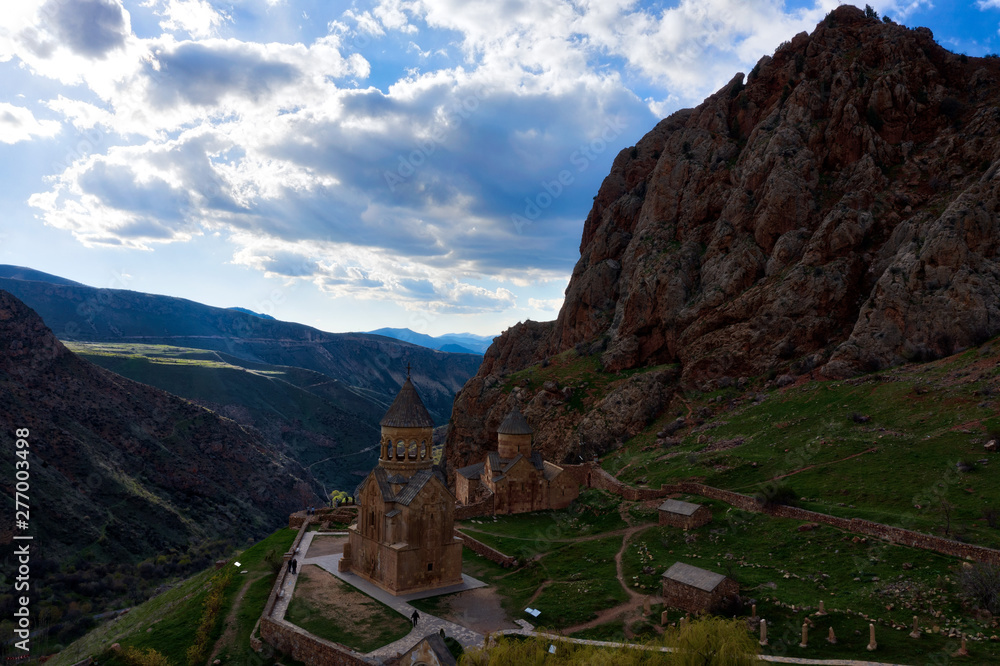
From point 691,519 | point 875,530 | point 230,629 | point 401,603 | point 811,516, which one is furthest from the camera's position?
point 691,519

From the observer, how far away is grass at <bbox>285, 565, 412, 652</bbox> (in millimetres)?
20953

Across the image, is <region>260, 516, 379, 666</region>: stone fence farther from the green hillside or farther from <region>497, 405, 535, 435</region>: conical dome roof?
the green hillside

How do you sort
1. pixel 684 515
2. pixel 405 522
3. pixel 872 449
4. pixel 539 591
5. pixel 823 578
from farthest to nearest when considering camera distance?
1. pixel 872 449
2. pixel 684 515
3. pixel 405 522
4. pixel 539 591
5. pixel 823 578

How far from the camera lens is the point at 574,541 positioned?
102 feet

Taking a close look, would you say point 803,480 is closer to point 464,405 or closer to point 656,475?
point 656,475

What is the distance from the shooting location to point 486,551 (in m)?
30.9

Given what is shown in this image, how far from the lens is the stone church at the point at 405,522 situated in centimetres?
2583

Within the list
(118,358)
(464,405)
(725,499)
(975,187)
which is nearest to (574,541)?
(725,499)

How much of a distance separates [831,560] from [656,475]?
16.5 m

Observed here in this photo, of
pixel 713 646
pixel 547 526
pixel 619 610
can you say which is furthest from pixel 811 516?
pixel 547 526

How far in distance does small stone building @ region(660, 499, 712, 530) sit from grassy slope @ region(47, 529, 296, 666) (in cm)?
1999

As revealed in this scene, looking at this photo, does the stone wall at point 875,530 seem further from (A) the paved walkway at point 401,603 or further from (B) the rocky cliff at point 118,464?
(B) the rocky cliff at point 118,464

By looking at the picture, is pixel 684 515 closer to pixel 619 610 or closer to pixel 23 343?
pixel 619 610

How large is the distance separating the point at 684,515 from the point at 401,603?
1438 centimetres
